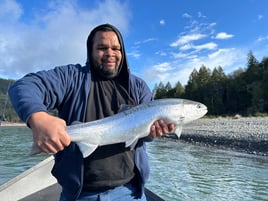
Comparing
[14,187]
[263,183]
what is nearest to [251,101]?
[263,183]

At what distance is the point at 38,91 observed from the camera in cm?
257

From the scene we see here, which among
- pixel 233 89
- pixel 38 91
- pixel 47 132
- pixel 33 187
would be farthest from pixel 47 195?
pixel 233 89

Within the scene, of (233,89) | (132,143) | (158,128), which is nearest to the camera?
(132,143)

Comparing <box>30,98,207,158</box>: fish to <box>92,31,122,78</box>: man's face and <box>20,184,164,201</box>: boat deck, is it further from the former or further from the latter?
<box>20,184,164,201</box>: boat deck

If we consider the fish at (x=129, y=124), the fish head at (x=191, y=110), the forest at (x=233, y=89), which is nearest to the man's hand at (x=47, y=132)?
the fish at (x=129, y=124)

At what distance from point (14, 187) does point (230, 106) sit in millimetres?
75962

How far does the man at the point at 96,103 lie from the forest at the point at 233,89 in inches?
2549

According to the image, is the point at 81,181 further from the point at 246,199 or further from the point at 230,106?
the point at 230,106

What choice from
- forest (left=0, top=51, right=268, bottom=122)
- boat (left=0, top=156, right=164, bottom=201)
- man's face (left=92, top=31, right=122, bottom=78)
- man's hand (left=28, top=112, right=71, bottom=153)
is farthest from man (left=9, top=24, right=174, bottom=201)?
forest (left=0, top=51, right=268, bottom=122)

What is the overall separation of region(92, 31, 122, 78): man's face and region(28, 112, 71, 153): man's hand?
99cm

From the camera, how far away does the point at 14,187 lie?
802 cm

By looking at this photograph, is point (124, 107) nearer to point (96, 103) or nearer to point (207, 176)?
point (96, 103)

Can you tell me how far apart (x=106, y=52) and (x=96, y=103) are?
0.49m

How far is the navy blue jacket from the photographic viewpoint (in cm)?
251
